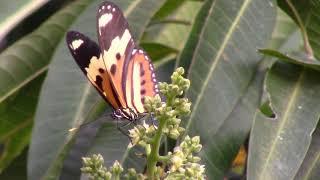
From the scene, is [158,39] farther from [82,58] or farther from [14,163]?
[82,58]

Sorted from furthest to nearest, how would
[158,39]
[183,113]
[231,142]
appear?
[158,39] → [231,142] → [183,113]

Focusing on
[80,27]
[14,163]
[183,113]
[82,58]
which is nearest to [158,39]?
[80,27]

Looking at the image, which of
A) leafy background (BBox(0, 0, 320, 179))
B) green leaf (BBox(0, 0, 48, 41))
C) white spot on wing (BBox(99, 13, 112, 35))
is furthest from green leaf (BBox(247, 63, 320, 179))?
green leaf (BBox(0, 0, 48, 41))

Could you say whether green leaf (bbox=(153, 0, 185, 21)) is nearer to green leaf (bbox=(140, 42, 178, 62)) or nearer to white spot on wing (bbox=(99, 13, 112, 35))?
green leaf (bbox=(140, 42, 178, 62))

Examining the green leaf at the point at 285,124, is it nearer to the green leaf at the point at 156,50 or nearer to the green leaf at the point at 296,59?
the green leaf at the point at 296,59

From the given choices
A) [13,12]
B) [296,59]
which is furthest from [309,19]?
[13,12]

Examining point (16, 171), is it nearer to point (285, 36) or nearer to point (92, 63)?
point (92, 63)
